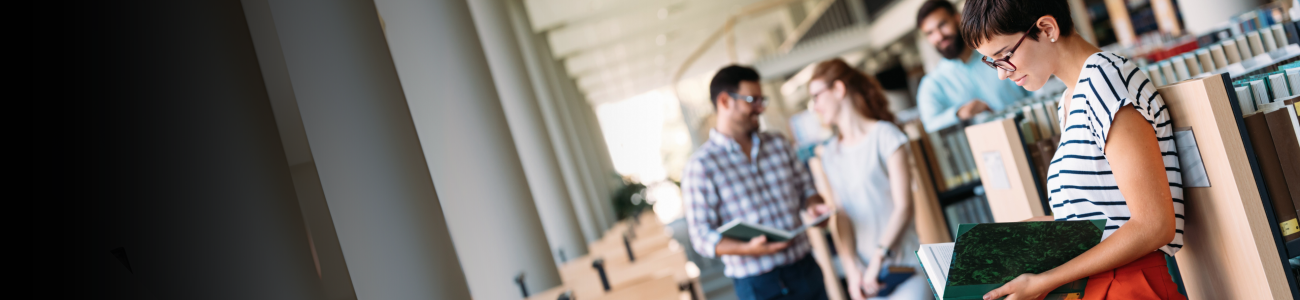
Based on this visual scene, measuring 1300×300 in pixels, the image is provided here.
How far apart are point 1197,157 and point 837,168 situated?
1.49m

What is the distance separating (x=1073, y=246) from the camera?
118 cm

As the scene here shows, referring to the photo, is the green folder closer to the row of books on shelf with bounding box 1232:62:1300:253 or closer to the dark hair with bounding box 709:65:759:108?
the row of books on shelf with bounding box 1232:62:1300:253

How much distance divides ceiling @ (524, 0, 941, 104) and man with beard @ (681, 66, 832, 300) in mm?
5506

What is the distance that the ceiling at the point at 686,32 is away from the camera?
10844mm

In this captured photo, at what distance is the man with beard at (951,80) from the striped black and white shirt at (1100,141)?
1.75 metres

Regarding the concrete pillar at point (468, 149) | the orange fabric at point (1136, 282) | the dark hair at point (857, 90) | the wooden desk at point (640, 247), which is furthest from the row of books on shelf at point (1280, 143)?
the wooden desk at point (640, 247)

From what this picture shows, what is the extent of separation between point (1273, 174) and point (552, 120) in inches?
363

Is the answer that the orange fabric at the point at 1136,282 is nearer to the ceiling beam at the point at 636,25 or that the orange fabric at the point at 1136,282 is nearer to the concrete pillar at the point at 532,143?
the concrete pillar at the point at 532,143

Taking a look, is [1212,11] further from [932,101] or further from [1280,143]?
[1280,143]

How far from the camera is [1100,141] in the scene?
1.15 metres

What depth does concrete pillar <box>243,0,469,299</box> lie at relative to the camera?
85.0 inches

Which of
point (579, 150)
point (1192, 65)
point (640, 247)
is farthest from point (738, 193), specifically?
point (579, 150)

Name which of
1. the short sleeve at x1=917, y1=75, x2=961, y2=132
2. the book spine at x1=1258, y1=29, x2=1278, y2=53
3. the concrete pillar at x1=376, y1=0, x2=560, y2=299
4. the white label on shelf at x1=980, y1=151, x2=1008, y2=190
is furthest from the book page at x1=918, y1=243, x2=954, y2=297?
the concrete pillar at x1=376, y1=0, x2=560, y2=299

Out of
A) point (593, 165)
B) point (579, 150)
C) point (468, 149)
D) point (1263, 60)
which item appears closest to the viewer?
point (1263, 60)
